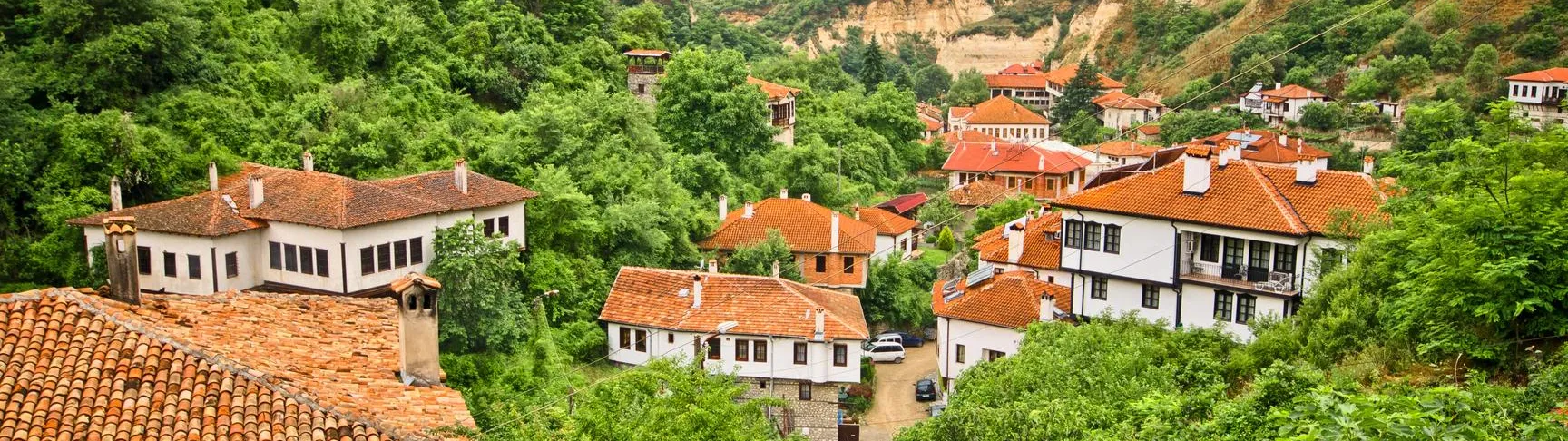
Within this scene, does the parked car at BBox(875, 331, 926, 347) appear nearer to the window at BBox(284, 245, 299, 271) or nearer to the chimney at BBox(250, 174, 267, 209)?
the window at BBox(284, 245, 299, 271)

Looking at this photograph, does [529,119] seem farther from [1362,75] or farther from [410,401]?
[1362,75]

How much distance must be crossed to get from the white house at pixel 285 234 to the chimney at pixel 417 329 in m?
13.9

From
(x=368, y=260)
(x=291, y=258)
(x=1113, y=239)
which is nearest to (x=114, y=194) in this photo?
(x=291, y=258)

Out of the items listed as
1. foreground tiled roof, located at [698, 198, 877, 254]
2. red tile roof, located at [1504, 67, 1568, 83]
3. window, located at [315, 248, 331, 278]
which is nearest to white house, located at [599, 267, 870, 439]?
foreground tiled roof, located at [698, 198, 877, 254]

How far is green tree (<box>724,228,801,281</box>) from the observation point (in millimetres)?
37469

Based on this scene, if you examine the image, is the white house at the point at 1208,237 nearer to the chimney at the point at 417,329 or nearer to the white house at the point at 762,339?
the white house at the point at 762,339

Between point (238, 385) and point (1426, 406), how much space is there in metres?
9.43

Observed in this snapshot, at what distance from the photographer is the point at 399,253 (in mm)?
27391

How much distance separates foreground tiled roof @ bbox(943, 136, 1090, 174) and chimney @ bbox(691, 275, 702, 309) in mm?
30315

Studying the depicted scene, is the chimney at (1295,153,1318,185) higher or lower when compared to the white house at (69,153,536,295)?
higher

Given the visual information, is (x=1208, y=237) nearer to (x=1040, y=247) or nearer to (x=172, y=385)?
(x=1040, y=247)

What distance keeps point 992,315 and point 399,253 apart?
45.0ft

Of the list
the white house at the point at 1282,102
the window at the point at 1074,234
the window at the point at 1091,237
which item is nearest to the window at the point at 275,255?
the window at the point at 1074,234

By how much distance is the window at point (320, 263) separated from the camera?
26312 millimetres
